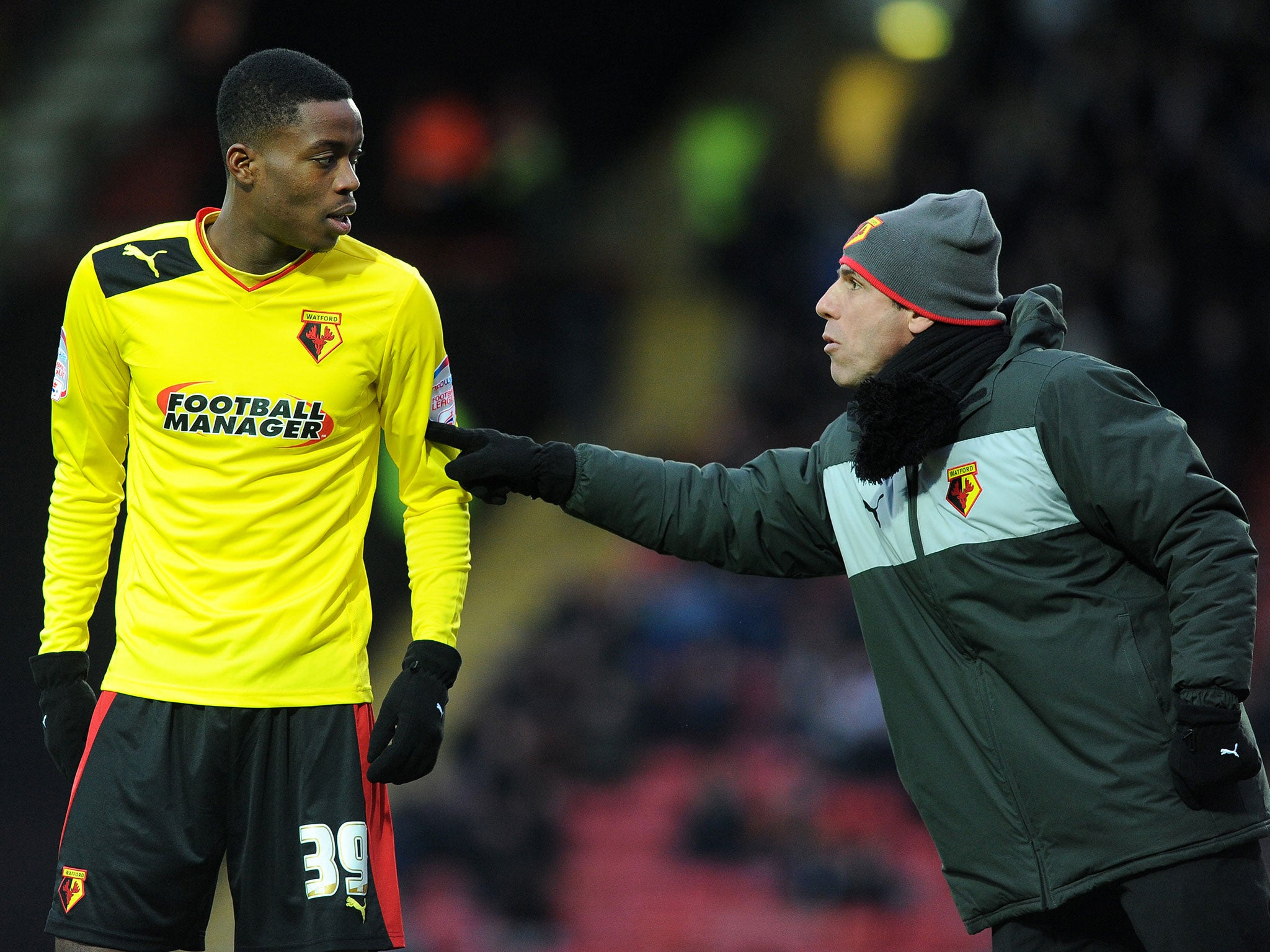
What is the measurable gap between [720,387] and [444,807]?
337 cm

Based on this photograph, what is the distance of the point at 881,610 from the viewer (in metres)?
2.53

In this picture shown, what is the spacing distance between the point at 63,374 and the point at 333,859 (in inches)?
38.3

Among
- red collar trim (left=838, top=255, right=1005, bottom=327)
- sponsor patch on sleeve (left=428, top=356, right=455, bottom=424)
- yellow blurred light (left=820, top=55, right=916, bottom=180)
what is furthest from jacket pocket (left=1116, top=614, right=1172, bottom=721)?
yellow blurred light (left=820, top=55, right=916, bottom=180)

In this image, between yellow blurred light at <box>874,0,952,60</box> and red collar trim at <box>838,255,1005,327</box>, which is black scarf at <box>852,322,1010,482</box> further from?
yellow blurred light at <box>874,0,952,60</box>

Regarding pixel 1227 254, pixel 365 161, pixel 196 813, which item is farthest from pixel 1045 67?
pixel 196 813

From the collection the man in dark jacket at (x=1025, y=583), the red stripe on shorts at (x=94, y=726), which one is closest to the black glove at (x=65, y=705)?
the red stripe on shorts at (x=94, y=726)

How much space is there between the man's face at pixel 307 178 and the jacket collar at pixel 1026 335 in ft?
3.58

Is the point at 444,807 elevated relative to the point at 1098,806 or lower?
lower

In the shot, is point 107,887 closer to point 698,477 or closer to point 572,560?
point 698,477

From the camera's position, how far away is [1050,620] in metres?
2.34

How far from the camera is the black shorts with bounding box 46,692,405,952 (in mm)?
2340

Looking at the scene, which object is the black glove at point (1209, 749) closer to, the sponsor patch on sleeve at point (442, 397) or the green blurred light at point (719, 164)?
the sponsor patch on sleeve at point (442, 397)

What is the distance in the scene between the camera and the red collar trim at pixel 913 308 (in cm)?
251

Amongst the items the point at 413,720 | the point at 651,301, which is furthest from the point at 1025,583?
the point at 651,301
